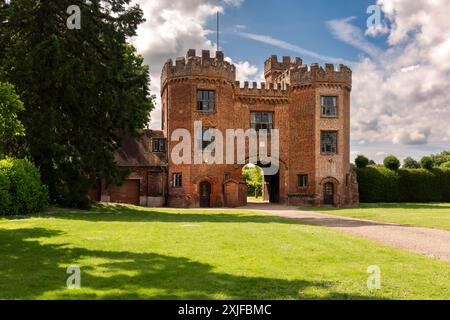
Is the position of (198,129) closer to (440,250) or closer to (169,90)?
(169,90)

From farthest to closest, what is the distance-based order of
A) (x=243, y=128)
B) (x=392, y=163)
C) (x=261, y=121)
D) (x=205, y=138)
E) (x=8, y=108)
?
(x=392, y=163)
(x=261, y=121)
(x=243, y=128)
(x=205, y=138)
(x=8, y=108)

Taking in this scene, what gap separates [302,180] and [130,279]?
104 feet

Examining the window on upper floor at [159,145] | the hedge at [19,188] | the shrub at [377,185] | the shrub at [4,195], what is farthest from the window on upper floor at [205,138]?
the shrub at [4,195]

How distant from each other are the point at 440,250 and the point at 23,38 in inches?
796

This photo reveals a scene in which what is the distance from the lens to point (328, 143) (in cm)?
3797

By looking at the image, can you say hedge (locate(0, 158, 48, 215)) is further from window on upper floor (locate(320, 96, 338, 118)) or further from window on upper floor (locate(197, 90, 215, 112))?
window on upper floor (locate(320, 96, 338, 118))

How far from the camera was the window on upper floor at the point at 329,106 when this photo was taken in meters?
38.1

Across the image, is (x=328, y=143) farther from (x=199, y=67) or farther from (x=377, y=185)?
(x=199, y=67)

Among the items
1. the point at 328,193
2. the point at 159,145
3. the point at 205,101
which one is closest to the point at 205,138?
the point at 205,101

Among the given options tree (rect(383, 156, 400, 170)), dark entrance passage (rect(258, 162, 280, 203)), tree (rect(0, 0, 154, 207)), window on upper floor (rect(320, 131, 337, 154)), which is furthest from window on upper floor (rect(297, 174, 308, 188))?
tree (rect(0, 0, 154, 207))

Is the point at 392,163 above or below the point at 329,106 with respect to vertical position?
below

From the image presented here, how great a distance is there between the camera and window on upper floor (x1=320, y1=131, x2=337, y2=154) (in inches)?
1490

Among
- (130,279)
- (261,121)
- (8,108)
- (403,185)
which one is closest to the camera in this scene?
(130,279)
